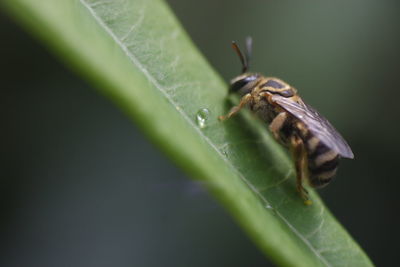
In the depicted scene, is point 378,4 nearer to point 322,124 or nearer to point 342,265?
point 322,124

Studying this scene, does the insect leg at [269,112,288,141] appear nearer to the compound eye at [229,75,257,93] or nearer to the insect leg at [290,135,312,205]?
the insect leg at [290,135,312,205]

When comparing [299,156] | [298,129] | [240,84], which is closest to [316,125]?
[298,129]

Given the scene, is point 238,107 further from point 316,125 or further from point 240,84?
point 316,125

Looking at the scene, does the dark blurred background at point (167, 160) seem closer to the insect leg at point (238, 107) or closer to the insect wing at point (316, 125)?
the insect leg at point (238, 107)

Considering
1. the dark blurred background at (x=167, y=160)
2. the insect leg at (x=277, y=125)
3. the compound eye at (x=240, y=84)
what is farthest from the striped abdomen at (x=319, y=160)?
the dark blurred background at (x=167, y=160)

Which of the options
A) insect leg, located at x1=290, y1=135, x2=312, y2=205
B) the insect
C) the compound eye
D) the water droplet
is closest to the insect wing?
the insect

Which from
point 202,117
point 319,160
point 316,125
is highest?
point 202,117
